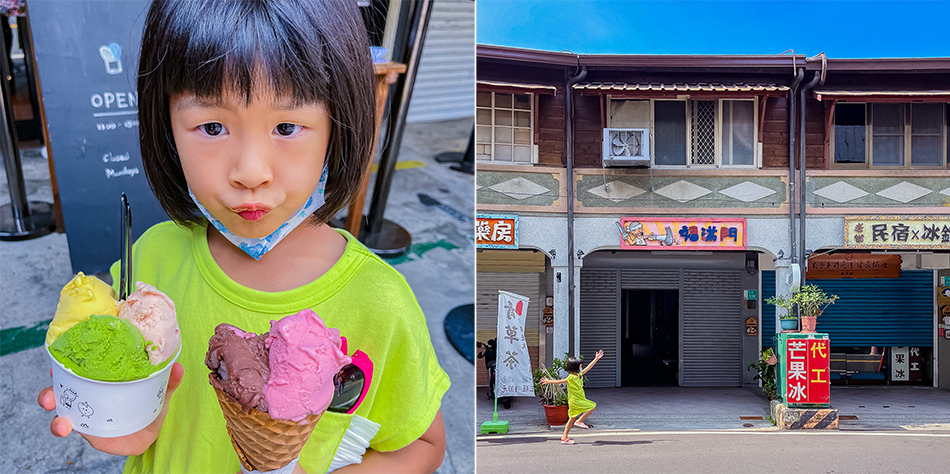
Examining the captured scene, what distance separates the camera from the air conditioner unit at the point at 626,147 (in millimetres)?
3137

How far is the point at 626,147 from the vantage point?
3168 mm

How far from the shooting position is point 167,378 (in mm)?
1164

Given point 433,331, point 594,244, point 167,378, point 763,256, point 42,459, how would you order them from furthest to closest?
point 763,256 < point 594,244 < point 433,331 < point 42,459 < point 167,378

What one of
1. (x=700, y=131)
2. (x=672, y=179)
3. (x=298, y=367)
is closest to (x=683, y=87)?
(x=700, y=131)

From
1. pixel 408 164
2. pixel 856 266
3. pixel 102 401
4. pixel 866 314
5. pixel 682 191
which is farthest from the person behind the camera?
pixel 866 314

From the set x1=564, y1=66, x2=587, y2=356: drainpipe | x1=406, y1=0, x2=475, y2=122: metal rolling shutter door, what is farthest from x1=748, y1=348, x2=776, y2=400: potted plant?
x1=406, y1=0, x2=475, y2=122: metal rolling shutter door

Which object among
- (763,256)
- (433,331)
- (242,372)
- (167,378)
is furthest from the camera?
(763,256)

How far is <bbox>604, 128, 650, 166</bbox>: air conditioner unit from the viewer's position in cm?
314

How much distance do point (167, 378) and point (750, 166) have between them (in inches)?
117

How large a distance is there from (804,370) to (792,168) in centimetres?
103

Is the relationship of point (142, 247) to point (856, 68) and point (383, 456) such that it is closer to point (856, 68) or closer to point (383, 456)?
point (383, 456)

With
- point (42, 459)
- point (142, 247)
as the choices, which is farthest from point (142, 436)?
point (42, 459)

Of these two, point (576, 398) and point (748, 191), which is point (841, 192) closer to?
point (748, 191)

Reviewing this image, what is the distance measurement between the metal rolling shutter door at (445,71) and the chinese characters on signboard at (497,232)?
86 centimetres
